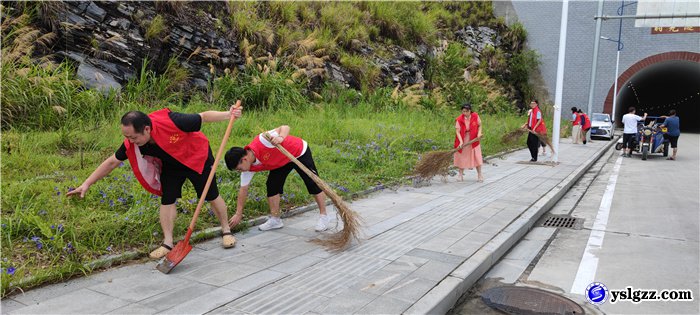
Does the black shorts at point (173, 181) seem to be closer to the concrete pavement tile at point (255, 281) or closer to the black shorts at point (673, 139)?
the concrete pavement tile at point (255, 281)

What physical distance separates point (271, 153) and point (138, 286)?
1865 mm

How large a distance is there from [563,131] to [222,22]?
55.4 feet

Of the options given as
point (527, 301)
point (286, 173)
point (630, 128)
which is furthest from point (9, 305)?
point (630, 128)

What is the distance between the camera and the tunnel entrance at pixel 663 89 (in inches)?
1105

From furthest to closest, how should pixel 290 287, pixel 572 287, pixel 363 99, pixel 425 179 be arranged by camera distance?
pixel 363 99 < pixel 425 179 < pixel 572 287 < pixel 290 287

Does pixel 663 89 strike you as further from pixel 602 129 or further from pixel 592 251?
pixel 592 251

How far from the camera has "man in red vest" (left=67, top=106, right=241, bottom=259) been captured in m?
4.07

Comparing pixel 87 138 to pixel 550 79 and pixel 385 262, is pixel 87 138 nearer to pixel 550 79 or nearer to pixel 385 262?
pixel 385 262

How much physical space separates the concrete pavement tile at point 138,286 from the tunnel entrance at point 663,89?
30075 millimetres

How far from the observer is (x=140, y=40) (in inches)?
433

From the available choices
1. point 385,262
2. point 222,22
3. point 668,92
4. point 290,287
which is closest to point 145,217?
point 290,287

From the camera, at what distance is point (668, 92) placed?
36.2m

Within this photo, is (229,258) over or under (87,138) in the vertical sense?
under

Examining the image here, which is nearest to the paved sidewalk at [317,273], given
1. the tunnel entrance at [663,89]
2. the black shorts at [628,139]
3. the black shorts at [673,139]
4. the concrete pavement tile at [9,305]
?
the concrete pavement tile at [9,305]
